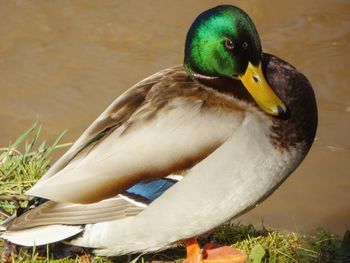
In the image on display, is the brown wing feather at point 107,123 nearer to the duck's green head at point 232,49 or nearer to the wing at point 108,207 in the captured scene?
the wing at point 108,207

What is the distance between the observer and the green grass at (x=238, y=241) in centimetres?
412

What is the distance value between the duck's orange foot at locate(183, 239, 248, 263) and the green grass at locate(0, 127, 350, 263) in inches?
2.8

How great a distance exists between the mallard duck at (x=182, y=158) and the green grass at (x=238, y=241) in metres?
0.27

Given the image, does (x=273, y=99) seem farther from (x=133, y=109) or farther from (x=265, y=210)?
(x=265, y=210)

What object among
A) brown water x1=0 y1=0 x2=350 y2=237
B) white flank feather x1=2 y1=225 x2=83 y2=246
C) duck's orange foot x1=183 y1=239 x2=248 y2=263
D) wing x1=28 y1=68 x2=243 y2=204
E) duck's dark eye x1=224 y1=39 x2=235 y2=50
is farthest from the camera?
brown water x1=0 y1=0 x2=350 y2=237

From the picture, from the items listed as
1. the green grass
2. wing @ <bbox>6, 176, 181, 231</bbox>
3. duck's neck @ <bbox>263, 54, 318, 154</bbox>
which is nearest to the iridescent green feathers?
duck's neck @ <bbox>263, 54, 318, 154</bbox>

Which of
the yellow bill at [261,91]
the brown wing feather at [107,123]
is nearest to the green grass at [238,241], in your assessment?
the brown wing feather at [107,123]

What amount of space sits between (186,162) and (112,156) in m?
0.33

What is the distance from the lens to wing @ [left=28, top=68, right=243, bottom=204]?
3.59 m

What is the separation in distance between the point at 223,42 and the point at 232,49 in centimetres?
6

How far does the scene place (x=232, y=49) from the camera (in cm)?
382

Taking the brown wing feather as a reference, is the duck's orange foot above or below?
below

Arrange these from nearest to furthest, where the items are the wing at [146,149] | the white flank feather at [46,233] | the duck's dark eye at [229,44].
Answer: the wing at [146,149], the white flank feather at [46,233], the duck's dark eye at [229,44]

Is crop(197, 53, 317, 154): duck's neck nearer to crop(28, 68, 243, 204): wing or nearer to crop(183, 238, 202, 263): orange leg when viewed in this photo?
crop(28, 68, 243, 204): wing
